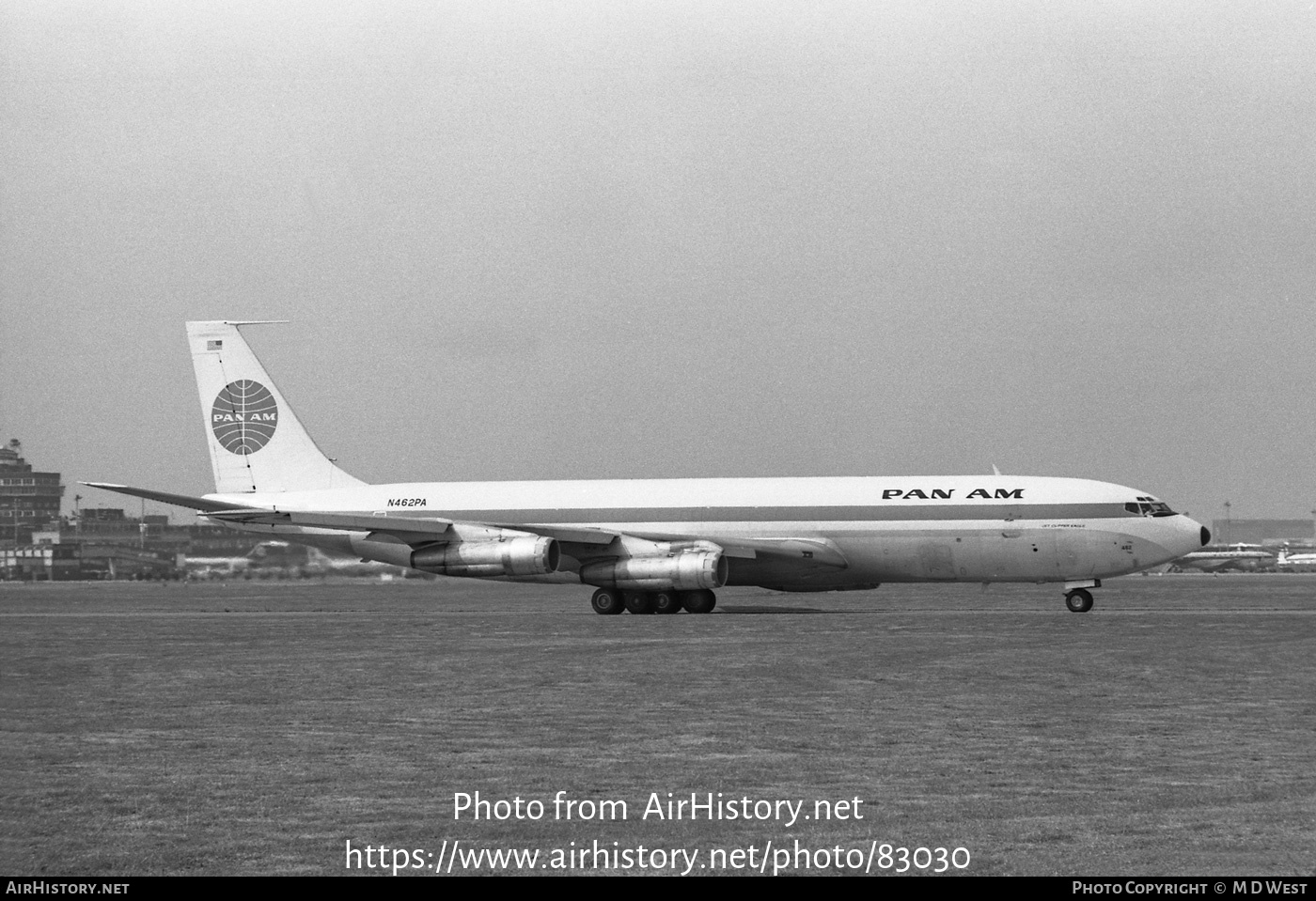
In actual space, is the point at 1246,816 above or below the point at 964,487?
below

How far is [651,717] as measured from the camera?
17.1 meters

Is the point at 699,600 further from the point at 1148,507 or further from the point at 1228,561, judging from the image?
the point at 1228,561

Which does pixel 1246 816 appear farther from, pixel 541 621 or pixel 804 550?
pixel 804 550

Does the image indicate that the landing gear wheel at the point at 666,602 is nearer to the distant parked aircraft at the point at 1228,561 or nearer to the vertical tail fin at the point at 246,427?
the vertical tail fin at the point at 246,427

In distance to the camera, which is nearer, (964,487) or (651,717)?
(651,717)

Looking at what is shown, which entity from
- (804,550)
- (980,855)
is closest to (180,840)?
(980,855)

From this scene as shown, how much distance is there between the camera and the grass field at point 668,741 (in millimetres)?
10367

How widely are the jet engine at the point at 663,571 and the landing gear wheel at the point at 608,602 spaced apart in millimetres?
281

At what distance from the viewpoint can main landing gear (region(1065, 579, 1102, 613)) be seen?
3925cm

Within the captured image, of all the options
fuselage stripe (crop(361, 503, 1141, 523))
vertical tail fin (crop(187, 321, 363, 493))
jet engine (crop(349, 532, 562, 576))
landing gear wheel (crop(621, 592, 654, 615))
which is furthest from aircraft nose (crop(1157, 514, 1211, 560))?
vertical tail fin (crop(187, 321, 363, 493))

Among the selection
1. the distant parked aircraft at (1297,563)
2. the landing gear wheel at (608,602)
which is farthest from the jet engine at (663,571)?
the distant parked aircraft at (1297,563)

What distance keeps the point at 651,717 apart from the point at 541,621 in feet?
66.3

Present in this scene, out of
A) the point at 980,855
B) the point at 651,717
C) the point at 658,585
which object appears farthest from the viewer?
the point at 658,585

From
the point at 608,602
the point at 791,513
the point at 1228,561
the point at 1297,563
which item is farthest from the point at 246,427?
the point at 1297,563
